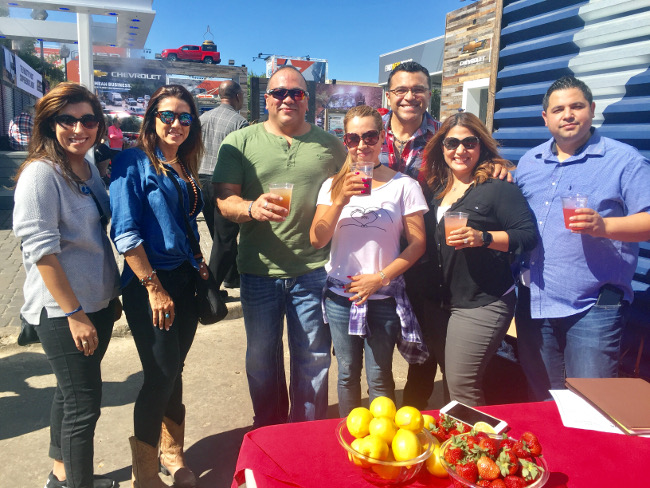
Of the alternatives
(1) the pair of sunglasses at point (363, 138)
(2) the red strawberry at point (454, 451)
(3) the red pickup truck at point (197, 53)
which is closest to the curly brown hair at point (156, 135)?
(1) the pair of sunglasses at point (363, 138)

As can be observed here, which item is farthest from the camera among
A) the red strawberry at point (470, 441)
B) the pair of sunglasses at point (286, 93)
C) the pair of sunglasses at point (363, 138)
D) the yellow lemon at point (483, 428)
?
the pair of sunglasses at point (286, 93)

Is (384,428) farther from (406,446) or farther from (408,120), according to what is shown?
(408,120)

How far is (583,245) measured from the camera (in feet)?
7.53

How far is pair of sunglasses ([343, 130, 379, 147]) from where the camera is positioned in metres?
A: 2.45

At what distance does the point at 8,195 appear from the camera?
10.8 m

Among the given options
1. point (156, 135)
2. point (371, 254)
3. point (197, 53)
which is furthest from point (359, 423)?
point (197, 53)

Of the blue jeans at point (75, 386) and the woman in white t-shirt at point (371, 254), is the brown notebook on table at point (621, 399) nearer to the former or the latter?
the woman in white t-shirt at point (371, 254)

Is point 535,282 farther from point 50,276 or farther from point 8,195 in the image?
point 8,195

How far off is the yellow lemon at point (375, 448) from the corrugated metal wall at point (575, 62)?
2.68 meters

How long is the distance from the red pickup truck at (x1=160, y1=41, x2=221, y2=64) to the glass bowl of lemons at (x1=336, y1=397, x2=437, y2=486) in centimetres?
3686

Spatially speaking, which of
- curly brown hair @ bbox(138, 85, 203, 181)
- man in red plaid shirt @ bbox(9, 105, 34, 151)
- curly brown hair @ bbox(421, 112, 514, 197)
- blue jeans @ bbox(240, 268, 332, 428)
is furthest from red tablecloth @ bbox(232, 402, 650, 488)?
man in red plaid shirt @ bbox(9, 105, 34, 151)

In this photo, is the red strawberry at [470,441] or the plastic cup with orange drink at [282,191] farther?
the plastic cup with orange drink at [282,191]

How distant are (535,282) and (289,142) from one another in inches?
59.9

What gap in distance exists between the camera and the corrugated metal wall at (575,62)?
9.91 feet
